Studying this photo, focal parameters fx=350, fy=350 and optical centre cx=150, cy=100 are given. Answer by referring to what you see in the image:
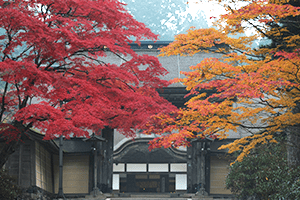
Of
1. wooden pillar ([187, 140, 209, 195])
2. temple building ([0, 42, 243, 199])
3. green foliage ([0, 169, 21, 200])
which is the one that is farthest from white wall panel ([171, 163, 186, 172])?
green foliage ([0, 169, 21, 200])

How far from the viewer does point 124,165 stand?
76.9 ft

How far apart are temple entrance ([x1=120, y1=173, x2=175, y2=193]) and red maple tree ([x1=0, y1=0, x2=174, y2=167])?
1389cm

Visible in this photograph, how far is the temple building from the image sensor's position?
14195 mm

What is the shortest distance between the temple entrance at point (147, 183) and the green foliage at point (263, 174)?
35.2 feet

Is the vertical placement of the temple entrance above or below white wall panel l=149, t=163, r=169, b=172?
below

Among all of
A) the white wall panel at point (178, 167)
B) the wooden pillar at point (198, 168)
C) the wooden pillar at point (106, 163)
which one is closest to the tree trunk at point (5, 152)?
the wooden pillar at point (106, 163)

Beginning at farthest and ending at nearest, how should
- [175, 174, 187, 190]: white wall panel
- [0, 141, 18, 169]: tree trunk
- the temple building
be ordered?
1. [175, 174, 187, 190]: white wall panel
2. the temple building
3. [0, 141, 18, 169]: tree trunk

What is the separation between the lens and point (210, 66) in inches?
367

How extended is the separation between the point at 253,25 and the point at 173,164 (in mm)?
15708

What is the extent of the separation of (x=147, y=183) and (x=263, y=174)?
543 inches

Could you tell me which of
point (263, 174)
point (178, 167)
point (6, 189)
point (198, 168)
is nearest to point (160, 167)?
point (178, 167)

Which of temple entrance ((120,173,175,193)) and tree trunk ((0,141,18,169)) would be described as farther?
temple entrance ((120,173,175,193))

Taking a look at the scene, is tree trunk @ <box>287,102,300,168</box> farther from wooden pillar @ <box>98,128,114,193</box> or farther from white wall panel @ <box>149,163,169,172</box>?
white wall panel @ <box>149,163,169,172</box>

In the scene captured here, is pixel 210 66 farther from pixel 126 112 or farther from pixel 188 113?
pixel 126 112
